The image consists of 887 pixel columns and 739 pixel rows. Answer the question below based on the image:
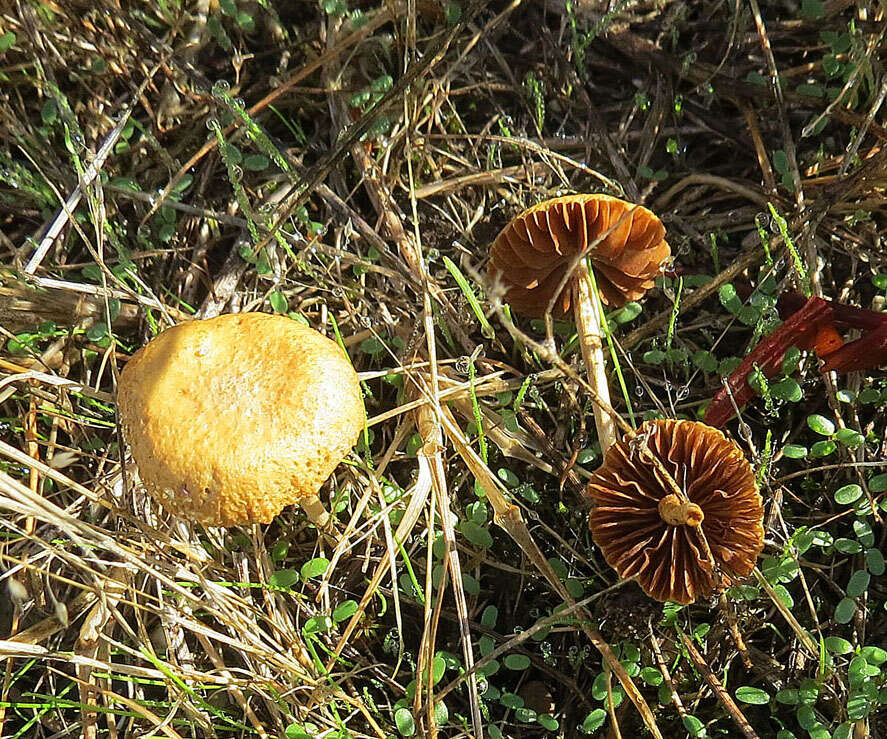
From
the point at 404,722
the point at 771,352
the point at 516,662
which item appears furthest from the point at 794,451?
the point at 404,722

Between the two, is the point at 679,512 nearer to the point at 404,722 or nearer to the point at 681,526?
the point at 681,526

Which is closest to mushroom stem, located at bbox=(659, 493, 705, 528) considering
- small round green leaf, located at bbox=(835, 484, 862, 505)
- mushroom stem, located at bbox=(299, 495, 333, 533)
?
small round green leaf, located at bbox=(835, 484, 862, 505)

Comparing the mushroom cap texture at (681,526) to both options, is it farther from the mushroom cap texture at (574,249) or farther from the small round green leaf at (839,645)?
the mushroom cap texture at (574,249)

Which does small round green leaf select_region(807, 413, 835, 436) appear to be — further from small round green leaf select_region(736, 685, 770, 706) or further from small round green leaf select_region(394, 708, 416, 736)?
small round green leaf select_region(394, 708, 416, 736)

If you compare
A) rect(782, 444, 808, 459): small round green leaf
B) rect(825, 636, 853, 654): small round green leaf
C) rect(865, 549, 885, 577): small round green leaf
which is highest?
rect(782, 444, 808, 459): small round green leaf

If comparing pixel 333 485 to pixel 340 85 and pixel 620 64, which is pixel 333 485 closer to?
pixel 340 85

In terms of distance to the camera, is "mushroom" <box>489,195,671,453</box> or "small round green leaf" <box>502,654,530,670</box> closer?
"mushroom" <box>489,195,671,453</box>

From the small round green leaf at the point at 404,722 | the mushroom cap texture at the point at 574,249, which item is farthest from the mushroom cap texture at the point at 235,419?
the small round green leaf at the point at 404,722
